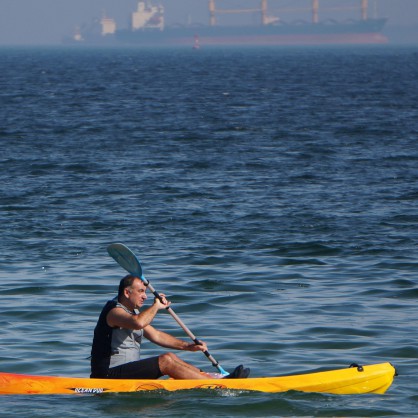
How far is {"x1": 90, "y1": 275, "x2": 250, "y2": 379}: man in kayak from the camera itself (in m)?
10.6

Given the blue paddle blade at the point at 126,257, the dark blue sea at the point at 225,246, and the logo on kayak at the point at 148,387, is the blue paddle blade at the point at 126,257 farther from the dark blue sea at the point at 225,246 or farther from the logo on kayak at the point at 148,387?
the logo on kayak at the point at 148,387

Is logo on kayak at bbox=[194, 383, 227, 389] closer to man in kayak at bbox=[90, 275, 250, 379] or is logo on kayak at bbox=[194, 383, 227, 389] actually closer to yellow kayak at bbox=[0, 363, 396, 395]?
yellow kayak at bbox=[0, 363, 396, 395]

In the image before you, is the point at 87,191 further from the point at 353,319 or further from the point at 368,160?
the point at 353,319

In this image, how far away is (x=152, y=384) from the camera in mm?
10797

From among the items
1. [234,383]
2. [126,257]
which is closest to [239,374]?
[234,383]

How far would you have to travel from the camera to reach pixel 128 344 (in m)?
10.9

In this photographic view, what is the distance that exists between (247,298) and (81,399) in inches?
182

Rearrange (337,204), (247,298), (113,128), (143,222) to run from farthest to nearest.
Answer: (113,128) → (337,204) → (143,222) → (247,298)

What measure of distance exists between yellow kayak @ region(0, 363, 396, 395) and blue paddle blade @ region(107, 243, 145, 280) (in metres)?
1.42

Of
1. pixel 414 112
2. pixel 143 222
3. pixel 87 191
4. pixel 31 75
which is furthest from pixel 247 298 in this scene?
pixel 31 75

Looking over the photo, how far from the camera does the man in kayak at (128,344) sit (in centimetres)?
1064

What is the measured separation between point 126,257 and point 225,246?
649cm

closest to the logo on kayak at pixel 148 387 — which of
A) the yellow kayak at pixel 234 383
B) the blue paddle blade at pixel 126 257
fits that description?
the yellow kayak at pixel 234 383

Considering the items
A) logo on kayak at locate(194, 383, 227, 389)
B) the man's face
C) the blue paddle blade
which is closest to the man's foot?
logo on kayak at locate(194, 383, 227, 389)
